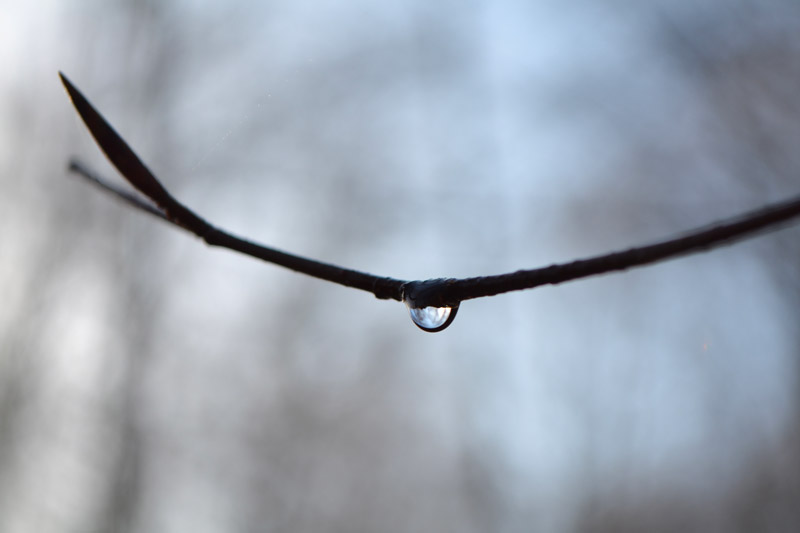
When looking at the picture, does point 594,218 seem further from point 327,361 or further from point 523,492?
point 327,361

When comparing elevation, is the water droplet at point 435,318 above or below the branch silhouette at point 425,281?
below

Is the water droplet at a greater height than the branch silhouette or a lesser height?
lesser

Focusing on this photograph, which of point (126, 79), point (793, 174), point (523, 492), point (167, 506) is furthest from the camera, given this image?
point (126, 79)

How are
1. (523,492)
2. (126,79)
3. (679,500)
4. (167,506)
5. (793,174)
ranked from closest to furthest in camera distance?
(793,174) < (679,500) < (523,492) < (167,506) < (126,79)

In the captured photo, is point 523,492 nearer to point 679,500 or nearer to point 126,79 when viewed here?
point 679,500

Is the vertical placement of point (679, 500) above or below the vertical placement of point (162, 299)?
below

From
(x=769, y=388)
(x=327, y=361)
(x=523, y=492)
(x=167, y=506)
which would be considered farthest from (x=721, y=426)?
(x=167, y=506)

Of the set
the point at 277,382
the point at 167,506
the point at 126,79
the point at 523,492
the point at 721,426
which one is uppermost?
the point at 126,79

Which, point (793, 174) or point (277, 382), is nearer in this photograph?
point (793, 174)
